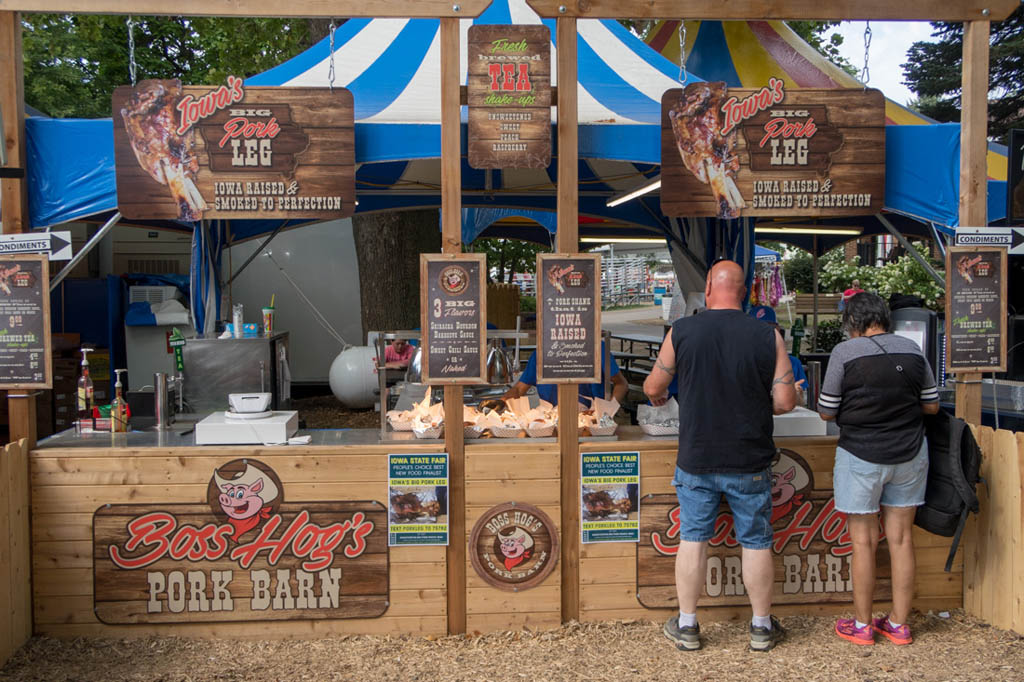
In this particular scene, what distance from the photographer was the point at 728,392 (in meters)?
3.67

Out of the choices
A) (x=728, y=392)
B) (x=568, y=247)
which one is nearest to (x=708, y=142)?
(x=568, y=247)

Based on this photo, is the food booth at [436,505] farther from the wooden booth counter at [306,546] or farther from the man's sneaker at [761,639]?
the man's sneaker at [761,639]

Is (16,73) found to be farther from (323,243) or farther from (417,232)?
(323,243)

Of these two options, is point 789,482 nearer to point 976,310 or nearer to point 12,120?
point 976,310

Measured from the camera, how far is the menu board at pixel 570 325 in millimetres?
4008

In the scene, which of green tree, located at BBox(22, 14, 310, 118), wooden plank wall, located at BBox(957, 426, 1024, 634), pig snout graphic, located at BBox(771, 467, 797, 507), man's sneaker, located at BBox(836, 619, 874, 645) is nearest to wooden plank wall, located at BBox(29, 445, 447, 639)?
pig snout graphic, located at BBox(771, 467, 797, 507)

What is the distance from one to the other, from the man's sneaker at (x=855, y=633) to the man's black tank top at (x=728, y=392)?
97 cm

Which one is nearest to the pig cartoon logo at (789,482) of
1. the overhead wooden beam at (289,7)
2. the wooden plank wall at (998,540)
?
the wooden plank wall at (998,540)

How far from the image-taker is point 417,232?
32.9 feet

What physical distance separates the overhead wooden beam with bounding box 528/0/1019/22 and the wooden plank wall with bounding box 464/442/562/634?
2.12m

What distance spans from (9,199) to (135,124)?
701mm

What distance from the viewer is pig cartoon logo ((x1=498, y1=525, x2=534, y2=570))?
13.2 feet

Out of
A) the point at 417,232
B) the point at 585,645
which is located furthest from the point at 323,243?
the point at 585,645

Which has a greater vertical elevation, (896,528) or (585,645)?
(896,528)
